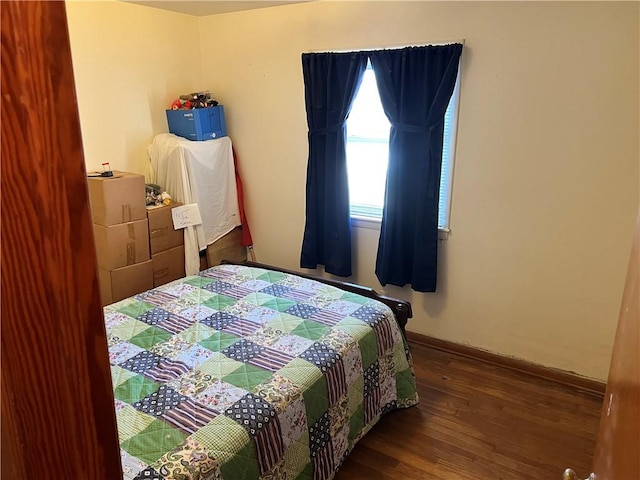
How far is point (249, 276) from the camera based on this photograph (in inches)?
115

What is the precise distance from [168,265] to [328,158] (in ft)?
4.40

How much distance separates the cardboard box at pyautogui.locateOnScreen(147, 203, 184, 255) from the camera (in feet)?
10.6

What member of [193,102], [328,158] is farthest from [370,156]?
[193,102]

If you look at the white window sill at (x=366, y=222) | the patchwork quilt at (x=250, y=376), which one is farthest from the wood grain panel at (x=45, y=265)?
the white window sill at (x=366, y=222)

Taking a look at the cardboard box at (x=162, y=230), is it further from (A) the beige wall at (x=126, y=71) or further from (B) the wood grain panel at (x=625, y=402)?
(B) the wood grain panel at (x=625, y=402)

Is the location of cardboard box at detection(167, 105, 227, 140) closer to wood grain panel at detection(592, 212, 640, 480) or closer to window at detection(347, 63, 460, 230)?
window at detection(347, 63, 460, 230)

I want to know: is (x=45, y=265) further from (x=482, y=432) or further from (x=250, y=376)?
(x=482, y=432)

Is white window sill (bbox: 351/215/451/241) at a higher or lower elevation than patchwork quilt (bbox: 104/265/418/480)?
higher

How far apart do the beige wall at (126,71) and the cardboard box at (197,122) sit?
13cm

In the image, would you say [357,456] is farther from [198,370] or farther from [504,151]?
[504,151]

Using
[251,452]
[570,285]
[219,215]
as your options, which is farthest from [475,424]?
[219,215]

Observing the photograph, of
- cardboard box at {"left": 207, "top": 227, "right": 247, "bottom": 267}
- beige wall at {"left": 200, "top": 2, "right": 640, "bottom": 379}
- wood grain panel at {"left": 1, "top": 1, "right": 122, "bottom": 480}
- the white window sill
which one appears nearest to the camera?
wood grain panel at {"left": 1, "top": 1, "right": 122, "bottom": 480}

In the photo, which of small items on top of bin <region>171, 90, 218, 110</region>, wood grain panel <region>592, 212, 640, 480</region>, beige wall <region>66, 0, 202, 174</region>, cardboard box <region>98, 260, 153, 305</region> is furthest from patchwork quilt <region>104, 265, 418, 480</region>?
small items on top of bin <region>171, 90, 218, 110</region>

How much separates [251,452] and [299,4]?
9.29 feet
